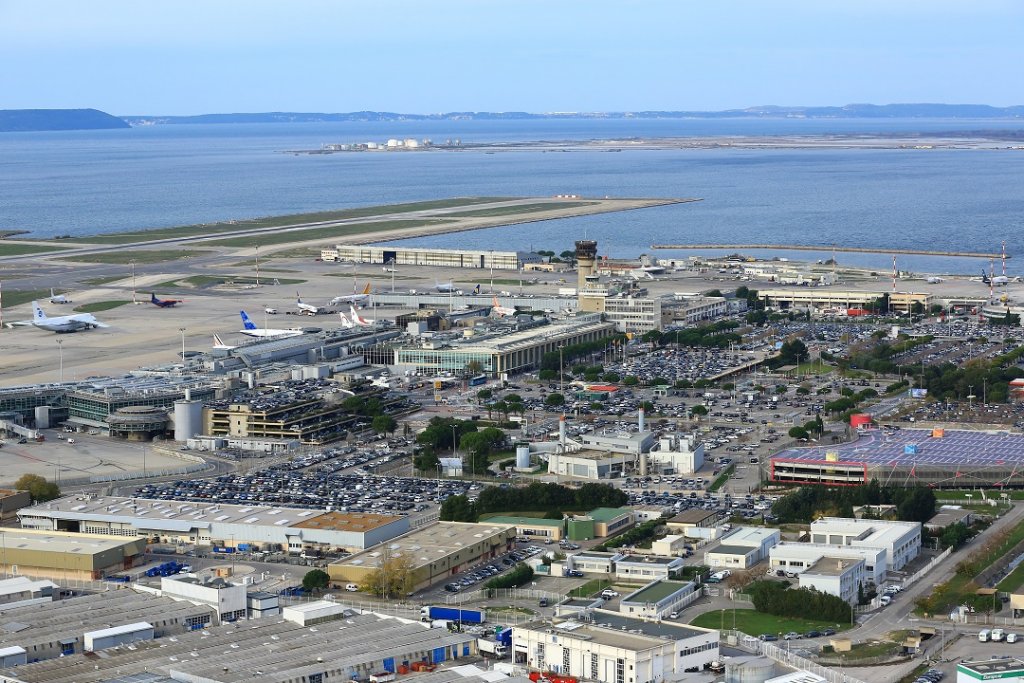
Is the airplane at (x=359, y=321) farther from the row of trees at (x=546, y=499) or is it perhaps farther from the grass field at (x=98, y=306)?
the row of trees at (x=546, y=499)

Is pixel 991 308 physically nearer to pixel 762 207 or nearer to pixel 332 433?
pixel 332 433

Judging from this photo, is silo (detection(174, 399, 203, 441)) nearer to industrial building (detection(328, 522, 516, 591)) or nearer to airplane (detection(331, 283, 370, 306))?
industrial building (detection(328, 522, 516, 591))

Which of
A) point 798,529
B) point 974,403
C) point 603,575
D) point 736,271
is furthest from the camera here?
Answer: point 736,271

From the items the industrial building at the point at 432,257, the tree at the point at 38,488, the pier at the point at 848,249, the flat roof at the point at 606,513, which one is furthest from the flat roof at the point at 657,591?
the pier at the point at 848,249

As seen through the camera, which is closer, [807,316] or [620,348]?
[620,348]

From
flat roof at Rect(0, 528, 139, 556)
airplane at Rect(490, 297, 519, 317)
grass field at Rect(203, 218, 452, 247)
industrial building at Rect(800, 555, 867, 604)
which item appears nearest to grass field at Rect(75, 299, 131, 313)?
airplane at Rect(490, 297, 519, 317)

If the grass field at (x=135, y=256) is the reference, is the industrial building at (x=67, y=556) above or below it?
above

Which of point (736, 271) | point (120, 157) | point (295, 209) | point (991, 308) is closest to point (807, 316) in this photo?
point (991, 308)
